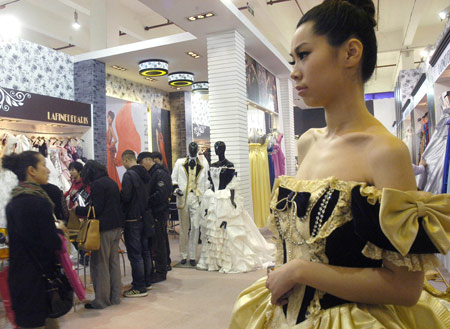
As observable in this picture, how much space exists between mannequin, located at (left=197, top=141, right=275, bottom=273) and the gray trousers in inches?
66.9

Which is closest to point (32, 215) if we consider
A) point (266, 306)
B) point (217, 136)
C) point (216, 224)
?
point (266, 306)

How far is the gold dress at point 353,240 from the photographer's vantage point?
73 centimetres

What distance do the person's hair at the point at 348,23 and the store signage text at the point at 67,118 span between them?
23.6 ft

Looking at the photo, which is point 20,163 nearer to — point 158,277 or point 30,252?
point 30,252

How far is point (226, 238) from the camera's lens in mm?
5828

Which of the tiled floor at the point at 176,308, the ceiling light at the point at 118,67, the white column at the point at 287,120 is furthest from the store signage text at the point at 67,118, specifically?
the white column at the point at 287,120

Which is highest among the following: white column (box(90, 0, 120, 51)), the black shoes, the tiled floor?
white column (box(90, 0, 120, 51))

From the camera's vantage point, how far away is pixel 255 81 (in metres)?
8.55

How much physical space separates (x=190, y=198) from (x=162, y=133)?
599 cm

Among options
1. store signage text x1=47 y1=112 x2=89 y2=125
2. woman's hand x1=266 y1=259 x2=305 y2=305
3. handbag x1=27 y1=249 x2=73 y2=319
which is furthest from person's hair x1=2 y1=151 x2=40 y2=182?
store signage text x1=47 y1=112 x2=89 y2=125

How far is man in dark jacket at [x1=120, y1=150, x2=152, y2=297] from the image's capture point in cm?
468

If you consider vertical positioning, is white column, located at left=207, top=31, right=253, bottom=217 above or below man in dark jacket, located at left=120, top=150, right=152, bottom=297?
above

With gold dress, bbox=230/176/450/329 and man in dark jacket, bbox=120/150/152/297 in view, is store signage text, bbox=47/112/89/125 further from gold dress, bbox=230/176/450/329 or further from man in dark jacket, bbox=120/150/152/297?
gold dress, bbox=230/176/450/329

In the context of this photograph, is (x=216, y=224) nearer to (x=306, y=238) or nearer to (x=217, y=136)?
(x=217, y=136)
